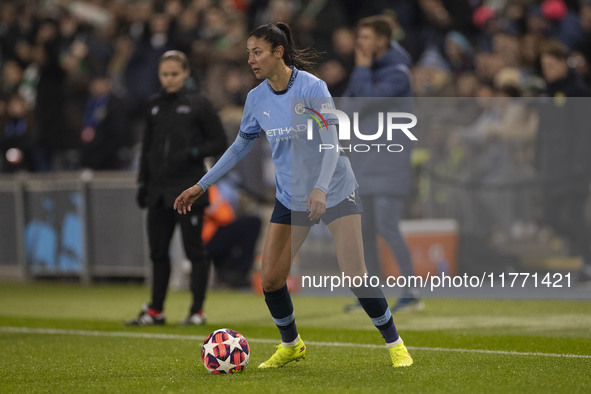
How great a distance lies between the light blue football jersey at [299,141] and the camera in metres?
6.10

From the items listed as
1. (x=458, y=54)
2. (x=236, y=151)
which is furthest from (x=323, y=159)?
(x=458, y=54)

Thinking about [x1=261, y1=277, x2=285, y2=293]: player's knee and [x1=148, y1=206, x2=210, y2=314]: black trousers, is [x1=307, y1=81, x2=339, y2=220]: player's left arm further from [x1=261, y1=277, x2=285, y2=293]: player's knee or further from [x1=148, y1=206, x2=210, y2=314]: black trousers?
[x1=148, y1=206, x2=210, y2=314]: black trousers

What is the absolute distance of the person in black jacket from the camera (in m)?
8.95

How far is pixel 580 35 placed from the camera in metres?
13.7

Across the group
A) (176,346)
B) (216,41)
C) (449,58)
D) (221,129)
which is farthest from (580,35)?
(176,346)

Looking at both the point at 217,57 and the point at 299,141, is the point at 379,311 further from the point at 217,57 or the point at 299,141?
the point at 217,57

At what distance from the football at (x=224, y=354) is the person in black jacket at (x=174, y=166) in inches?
106

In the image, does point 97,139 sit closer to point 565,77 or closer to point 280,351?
point 565,77

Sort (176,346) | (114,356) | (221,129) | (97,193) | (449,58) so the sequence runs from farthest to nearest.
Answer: (449,58) → (97,193) → (221,129) → (176,346) → (114,356)

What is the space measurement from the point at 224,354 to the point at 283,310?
480mm

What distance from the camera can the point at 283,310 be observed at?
21.0 ft

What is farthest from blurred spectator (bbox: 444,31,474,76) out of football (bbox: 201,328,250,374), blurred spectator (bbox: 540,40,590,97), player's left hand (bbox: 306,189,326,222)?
player's left hand (bbox: 306,189,326,222)

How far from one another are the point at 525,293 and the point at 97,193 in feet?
23.1


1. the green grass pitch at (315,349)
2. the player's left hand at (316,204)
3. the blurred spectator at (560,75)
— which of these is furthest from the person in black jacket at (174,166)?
the blurred spectator at (560,75)
